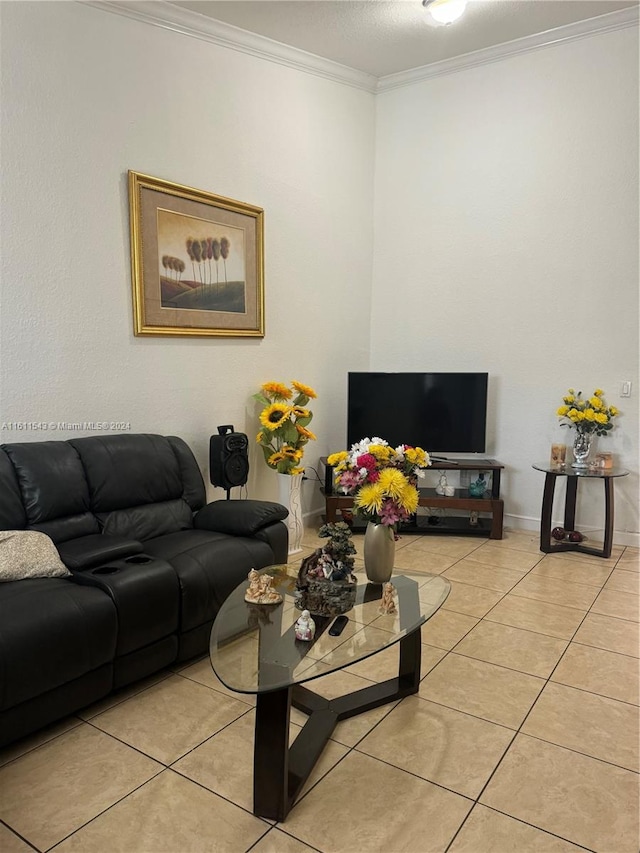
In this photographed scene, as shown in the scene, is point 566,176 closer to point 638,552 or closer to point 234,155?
point 234,155

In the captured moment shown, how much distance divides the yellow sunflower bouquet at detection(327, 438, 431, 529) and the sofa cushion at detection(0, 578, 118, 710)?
3.39 ft

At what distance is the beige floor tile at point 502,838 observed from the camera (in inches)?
67.4

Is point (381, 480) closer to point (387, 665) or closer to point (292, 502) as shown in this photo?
point (387, 665)

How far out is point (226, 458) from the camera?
151 inches

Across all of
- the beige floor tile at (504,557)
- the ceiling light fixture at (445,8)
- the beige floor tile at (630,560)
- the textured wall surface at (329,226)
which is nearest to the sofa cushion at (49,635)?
the textured wall surface at (329,226)

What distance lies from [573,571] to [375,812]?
2.54 meters

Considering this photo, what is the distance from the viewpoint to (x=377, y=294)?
5.31 metres

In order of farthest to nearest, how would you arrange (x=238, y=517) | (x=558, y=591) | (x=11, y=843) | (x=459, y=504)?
(x=459, y=504) < (x=558, y=591) < (x=238, y=517) < (x=11, y=843)

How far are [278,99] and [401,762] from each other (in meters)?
4.14

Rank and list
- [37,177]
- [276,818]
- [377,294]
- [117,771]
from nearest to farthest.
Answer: [276,818], [117,771], [37,177], [377,294]

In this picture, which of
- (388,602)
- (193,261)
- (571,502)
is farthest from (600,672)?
(193,261)

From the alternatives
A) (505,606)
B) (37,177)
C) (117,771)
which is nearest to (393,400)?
(505,606)

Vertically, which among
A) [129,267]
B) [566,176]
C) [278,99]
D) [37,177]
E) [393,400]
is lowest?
[393,400]

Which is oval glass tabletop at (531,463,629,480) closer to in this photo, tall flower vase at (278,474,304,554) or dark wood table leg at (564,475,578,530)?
dark wood table leg at (564,475,578,530)
